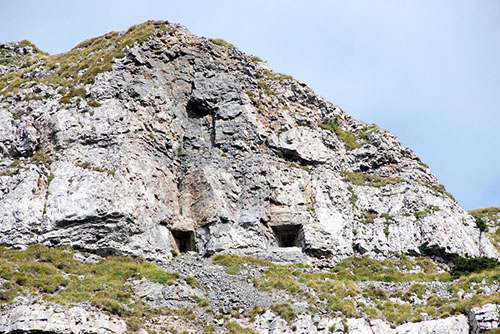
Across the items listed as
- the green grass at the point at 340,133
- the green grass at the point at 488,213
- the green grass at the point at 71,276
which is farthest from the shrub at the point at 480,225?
the green grass at the point at 71,276

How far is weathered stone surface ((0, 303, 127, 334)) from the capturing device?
1147 inches

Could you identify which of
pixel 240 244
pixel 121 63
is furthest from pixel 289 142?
pixel 121 63

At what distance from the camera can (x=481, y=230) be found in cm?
5400

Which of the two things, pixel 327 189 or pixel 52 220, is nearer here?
pixel 52 220

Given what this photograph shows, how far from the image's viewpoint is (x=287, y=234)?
51.9m

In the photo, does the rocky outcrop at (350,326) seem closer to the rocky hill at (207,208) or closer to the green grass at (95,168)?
the rocky hill at (207,208)

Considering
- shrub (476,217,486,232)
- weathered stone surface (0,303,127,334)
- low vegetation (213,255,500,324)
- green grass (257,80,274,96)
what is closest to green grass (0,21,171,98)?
green grass (257,80,274,96)

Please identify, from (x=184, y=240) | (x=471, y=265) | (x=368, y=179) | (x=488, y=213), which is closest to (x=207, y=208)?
(x=184, y=240)

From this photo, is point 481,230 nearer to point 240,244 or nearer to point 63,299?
point 240,244

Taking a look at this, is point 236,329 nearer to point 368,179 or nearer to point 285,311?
point 285,311

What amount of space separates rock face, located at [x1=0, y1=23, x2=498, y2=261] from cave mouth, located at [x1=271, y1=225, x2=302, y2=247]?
0.50ft

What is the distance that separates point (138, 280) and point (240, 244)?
11.3m

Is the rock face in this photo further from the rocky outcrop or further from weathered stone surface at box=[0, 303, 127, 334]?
the rocky outcrop

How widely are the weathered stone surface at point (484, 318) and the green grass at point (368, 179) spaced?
78.6ft
